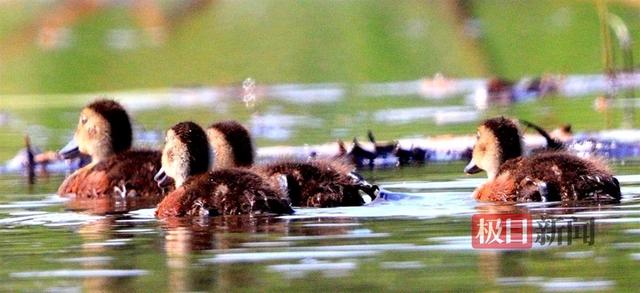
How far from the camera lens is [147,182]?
554 inches

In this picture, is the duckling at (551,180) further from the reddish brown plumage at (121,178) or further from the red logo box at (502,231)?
the reddish brown plumage at (121,178)

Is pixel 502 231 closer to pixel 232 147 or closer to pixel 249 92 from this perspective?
pixel 232 147

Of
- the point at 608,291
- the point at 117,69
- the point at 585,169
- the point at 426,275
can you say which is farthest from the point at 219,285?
the point at 117,69

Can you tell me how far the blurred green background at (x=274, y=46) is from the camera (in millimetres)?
29125

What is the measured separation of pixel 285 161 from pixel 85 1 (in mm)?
21759

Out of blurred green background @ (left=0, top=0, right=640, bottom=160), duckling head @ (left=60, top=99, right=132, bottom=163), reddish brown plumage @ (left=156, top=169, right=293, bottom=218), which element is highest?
blurred green background @ (left=0, top=0, right=640, bottom=160)

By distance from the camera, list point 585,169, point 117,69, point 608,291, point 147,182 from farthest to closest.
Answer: point 117,69 < point 147,182 < point 585,169 < point 608,291

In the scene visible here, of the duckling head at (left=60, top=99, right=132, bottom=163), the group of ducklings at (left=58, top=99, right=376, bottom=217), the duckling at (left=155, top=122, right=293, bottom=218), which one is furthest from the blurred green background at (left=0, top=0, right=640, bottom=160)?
the duckling at (left=155, top=122, right=293, bottom=218)

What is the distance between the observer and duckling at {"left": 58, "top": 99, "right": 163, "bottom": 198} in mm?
14133

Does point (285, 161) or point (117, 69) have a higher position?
point (117, 69)

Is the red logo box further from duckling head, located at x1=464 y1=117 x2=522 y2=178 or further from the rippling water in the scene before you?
duckling head, located at x1=464 y1=117 x2=522 y2=178

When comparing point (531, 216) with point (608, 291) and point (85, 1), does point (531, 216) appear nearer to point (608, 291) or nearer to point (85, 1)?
point (608, 291)

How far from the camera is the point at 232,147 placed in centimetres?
1292

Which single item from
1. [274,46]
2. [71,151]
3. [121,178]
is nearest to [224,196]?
[121,178]
